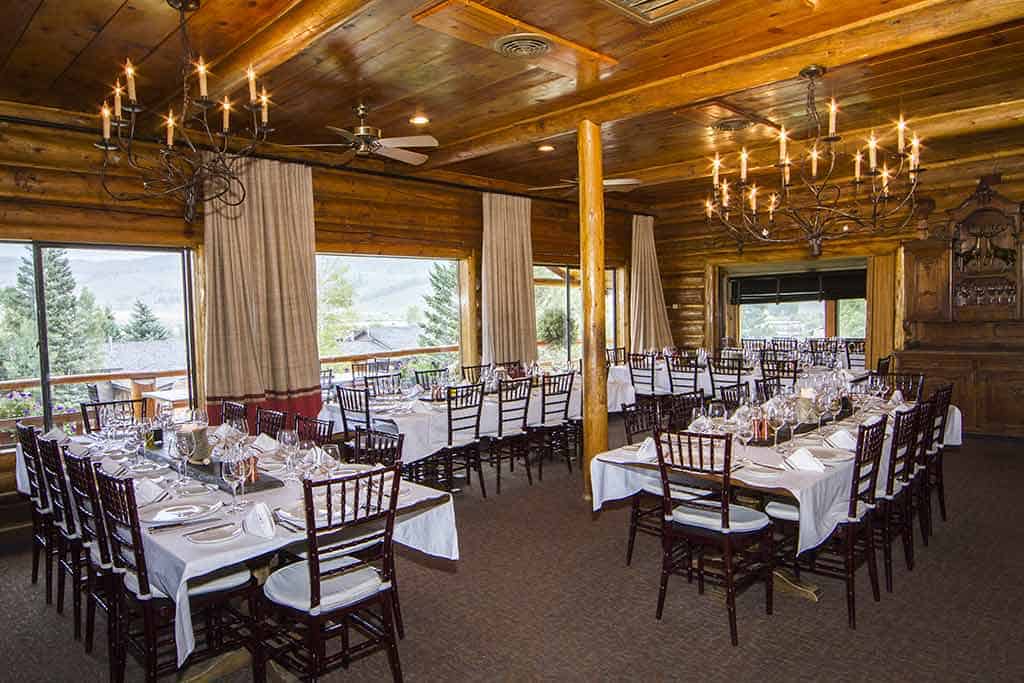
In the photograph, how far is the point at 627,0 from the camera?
3.95m

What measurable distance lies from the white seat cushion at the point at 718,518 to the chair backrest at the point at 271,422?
9.14 feet

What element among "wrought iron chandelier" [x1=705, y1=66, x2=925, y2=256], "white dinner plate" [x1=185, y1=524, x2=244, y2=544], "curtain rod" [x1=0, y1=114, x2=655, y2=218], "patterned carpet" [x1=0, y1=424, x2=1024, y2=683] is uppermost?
"curtain rod" [x1=0, y1=114, x2=655, y2=218]

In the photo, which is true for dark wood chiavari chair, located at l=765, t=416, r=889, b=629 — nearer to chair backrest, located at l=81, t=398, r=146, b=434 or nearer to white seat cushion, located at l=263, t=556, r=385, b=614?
white seat cushion, located at l=263, t=556, r=385, b=614

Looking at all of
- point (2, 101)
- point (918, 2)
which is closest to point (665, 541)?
point (918, 2)

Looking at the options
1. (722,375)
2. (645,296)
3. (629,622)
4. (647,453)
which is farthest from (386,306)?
(629,622)

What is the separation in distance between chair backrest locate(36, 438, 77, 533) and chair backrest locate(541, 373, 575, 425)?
13.3 ft

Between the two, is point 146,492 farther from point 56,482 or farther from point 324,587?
point 324,587

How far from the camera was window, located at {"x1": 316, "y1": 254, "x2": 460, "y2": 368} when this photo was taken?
335 inches

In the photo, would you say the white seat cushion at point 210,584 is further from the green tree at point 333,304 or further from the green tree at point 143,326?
the green tree at point 333,304

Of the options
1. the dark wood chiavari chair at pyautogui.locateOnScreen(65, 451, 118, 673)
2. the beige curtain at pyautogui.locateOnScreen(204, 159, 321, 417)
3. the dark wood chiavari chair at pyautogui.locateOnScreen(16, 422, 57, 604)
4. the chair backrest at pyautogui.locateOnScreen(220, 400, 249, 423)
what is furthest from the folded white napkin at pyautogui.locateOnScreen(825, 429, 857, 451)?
the beige curtain at pyautogui.locateOnScreen(204, 159, 321, 417)

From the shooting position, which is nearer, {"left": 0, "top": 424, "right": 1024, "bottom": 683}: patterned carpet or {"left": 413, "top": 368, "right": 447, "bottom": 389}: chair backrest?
{"left": 0, "top": 424, "right": 1024, "bottom": 683}: patterned carpet

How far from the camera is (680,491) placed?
167 inches

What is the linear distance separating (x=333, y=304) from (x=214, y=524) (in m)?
5.77

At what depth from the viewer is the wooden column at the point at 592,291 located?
5.87 meters
